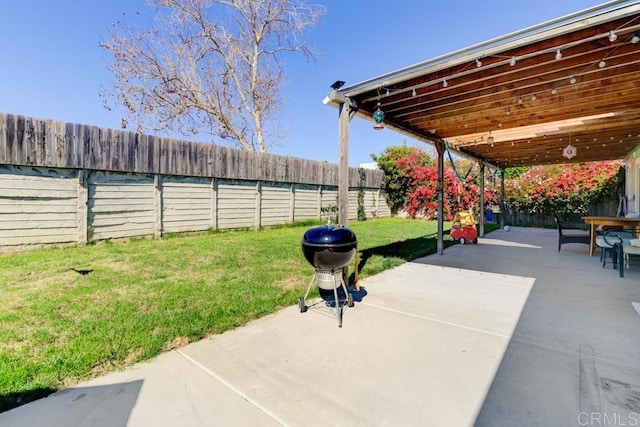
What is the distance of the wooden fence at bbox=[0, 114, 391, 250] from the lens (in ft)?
17.7

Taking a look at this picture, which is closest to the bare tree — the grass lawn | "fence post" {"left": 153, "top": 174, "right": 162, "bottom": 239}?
"fence post" {"left": 153, "top": 174, "right": 162, "bottom": 239}

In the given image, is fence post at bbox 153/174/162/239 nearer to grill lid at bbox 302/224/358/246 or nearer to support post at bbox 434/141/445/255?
grill lid at bbox 302/224/358/246

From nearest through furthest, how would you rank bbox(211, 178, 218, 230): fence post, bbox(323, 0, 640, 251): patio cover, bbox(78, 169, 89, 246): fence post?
bbox(323, 0, 640, 251): patio cover → bbox(78, 169, 89, 246): fence post → bbox(211, 178, 218, 230): fence post

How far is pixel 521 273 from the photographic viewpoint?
478cm

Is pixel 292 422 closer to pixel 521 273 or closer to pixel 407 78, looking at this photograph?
pixel 407 78

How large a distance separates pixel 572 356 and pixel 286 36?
13.9 meters

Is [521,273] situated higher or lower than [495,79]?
lower

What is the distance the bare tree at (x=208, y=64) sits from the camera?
37.3ft

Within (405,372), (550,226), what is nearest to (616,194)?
(550,226)

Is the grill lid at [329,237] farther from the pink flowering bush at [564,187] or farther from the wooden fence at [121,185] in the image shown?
the pink flowering bush at [564,187]

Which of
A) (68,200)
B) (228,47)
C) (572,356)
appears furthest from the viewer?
(228,47)

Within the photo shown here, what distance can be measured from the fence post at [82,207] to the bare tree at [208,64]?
6639 mm

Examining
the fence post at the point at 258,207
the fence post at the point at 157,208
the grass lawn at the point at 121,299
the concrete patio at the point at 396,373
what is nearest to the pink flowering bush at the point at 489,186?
the fence post at the point at 258,207

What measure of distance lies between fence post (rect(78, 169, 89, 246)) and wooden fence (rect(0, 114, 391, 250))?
0.05 feet
